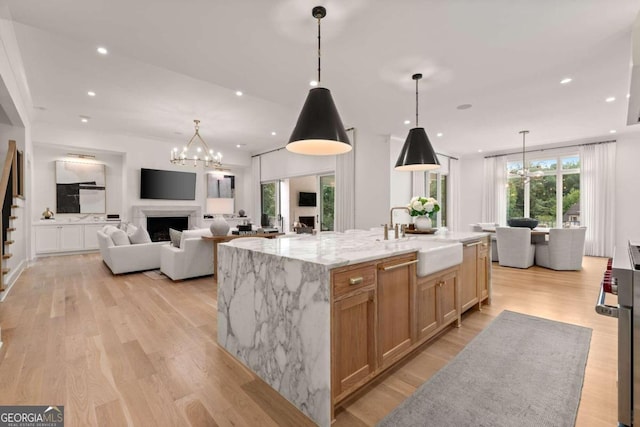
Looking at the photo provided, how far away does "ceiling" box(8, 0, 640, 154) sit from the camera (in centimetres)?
252

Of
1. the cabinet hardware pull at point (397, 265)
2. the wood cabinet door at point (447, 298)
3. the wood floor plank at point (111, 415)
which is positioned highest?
the cabinet hardware pull at point (397, 265)

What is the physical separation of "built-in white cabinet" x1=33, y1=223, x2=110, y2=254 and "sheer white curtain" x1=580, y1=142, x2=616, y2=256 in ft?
40.8

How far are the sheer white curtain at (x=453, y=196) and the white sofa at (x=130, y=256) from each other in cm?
811

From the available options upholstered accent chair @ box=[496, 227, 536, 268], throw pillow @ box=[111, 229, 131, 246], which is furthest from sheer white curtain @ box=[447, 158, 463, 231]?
throw pillow @ box=[111, 229, 131, 246]

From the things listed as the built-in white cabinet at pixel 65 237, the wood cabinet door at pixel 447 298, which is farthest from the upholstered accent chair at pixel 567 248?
the built-in white cabinet at pixel 65 237

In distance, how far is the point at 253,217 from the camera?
392 inches

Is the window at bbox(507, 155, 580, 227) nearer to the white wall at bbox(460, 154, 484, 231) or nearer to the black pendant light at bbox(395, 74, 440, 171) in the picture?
the white wall at bbox(460, 154, 484, 231)

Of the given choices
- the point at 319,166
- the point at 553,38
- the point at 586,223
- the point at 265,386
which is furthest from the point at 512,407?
the point at 586,223

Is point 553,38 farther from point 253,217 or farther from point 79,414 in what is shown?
point 253,217

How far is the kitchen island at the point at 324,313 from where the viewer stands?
158 centimetres

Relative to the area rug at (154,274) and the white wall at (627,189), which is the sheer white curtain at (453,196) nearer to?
the white wall at (627,189)

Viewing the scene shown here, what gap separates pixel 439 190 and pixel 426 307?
6.85 metres

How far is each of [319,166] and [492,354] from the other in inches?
236

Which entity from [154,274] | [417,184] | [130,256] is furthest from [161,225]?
[417,184]
